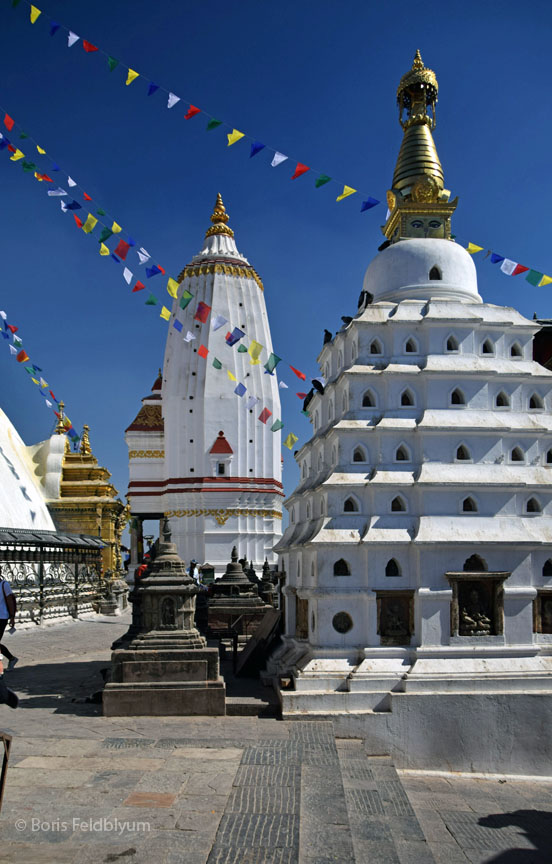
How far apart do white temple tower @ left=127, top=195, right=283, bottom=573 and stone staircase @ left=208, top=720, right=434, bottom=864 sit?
30896 millimetres

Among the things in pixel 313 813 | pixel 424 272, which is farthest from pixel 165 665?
pixel 424 272

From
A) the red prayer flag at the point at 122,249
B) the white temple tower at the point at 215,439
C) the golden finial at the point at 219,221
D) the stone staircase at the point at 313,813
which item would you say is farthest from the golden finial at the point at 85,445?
the stone staircase at the point at 313,813

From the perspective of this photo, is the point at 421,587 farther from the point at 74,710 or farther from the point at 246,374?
the point at 246,374

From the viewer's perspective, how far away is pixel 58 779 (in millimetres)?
8555

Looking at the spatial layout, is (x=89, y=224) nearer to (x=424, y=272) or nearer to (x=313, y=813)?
(x=424, y=272)

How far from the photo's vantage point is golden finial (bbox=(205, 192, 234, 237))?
44438 mm

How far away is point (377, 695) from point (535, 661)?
2930 mm

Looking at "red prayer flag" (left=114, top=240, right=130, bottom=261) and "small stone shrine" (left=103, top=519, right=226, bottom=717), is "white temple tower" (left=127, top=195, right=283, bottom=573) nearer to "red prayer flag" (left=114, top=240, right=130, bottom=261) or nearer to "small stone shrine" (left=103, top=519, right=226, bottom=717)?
"red prayer flag" (left=114, top=240, right=130, bottom=261)

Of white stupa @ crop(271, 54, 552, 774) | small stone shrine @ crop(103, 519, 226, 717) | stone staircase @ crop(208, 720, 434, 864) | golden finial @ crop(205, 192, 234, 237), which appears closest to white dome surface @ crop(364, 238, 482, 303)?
white stupa @ crop(271, 54, 552, 774)

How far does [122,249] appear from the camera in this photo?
1803cm

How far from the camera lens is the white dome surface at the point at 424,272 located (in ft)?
51.2

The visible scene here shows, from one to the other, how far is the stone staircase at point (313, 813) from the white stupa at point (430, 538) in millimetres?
2327

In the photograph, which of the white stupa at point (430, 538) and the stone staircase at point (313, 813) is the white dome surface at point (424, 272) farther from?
the stone staircase at point (313, 813)

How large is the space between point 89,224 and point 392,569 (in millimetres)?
10932
